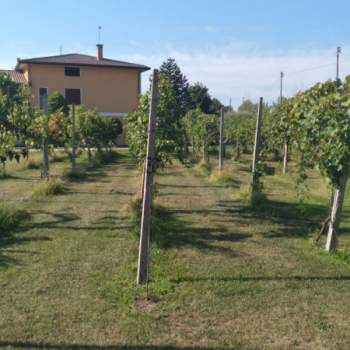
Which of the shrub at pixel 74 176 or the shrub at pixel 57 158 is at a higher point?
the shrub at pixel 57 158

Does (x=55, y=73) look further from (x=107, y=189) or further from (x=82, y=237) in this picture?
(x=82, y=237)

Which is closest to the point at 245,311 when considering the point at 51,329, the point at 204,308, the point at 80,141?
the point at 204,308

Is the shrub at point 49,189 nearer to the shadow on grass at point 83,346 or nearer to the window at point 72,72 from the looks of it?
the shadow on grass at point 83,346

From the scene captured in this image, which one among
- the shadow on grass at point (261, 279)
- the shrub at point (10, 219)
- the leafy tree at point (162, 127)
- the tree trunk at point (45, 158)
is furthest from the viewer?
the tree trunk at point (45, 158)

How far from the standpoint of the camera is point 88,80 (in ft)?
113

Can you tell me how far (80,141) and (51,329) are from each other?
16.3 metres

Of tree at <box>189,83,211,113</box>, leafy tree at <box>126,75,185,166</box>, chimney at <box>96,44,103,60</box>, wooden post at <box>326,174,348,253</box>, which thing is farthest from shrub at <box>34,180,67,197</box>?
tree at <box>189,83,211,113</box>

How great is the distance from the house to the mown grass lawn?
2748cm

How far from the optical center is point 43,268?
16.0ft

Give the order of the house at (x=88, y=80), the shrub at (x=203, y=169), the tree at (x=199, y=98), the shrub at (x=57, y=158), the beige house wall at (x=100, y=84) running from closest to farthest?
1. the shrub at (x=203, y=169)
2. the shrub at (x=57, y=158)
3. the house at (x=88, y=80)
4. the beige house wall at (x=100, y=84)
5. the tree at (x=199, y=98)

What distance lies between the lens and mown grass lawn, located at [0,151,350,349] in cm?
340

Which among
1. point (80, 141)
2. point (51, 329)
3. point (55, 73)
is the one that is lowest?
point (51, 329)

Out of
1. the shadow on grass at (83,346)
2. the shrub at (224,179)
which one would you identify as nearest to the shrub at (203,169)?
the shrub at (224,179)

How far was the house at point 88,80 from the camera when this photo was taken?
33625mm
